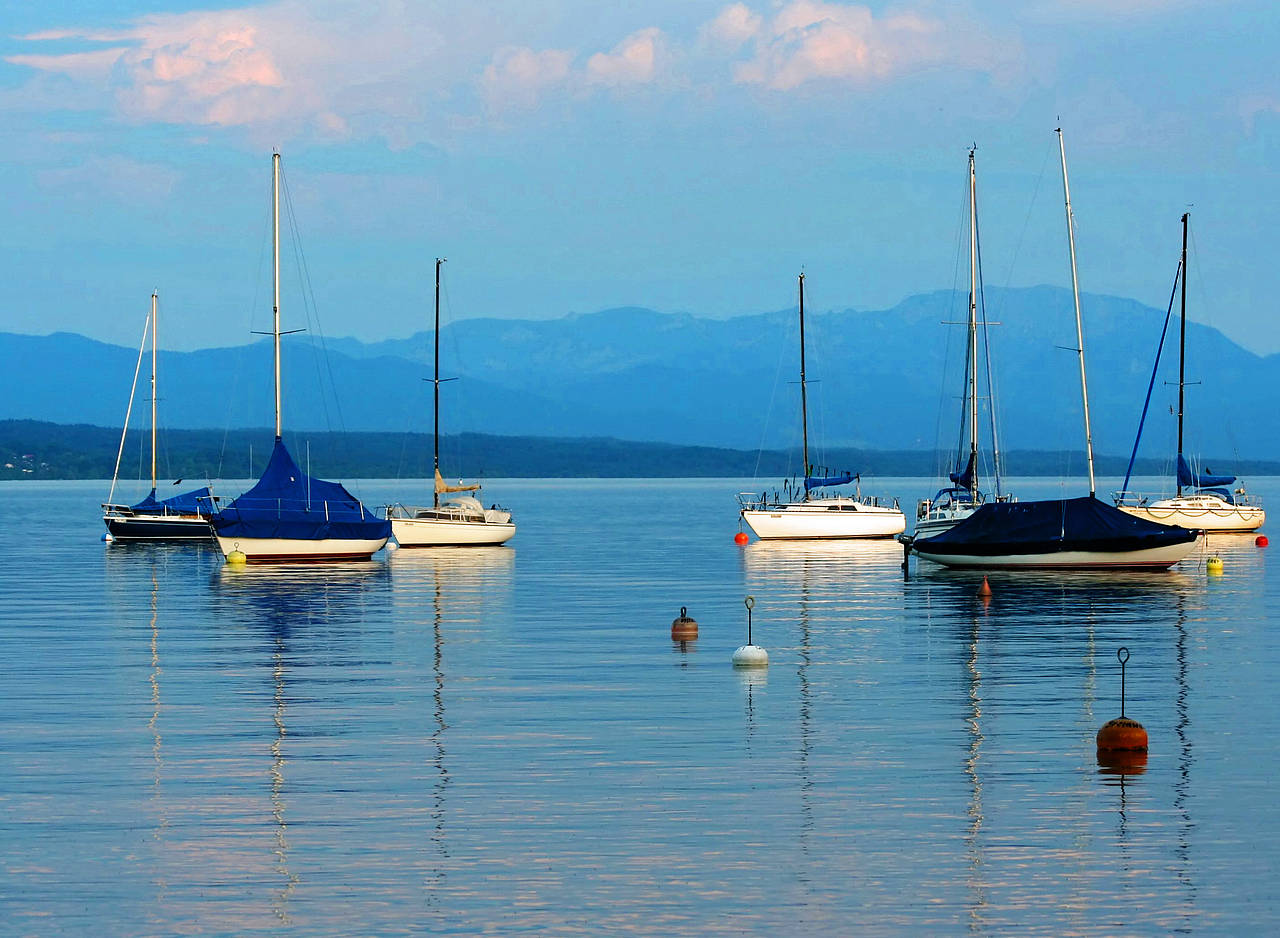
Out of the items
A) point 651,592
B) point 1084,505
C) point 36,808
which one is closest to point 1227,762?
point 36,808

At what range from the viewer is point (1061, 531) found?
66.9 m

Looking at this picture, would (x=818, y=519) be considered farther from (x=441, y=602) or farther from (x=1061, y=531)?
(x=441, y=602)

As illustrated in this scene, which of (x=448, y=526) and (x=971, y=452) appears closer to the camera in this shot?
(x=971, y=452)

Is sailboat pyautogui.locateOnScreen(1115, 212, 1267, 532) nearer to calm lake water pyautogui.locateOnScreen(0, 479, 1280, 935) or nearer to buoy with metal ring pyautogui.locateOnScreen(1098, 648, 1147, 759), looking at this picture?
calm lake water pyautogui.locateOnScreen(0, 479, 1280, 935)

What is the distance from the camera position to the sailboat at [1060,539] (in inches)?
2635

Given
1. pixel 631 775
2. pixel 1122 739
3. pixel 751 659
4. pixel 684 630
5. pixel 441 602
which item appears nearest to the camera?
pixel 631 775

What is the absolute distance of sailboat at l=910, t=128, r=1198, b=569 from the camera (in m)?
66.9

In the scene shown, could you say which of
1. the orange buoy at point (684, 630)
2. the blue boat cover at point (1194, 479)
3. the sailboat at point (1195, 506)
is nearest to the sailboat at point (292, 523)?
the orange buoy at point (684, 630)

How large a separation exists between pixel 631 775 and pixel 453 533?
70.2 metres

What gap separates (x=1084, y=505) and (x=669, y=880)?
173ft

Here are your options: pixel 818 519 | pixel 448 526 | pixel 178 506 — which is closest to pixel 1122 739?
pixel 448 526

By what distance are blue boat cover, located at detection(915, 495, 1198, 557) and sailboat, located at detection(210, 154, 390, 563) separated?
84.3 ft

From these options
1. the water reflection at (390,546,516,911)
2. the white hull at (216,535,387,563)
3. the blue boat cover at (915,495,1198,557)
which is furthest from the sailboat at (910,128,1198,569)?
the white hull at (216,535,387,563)

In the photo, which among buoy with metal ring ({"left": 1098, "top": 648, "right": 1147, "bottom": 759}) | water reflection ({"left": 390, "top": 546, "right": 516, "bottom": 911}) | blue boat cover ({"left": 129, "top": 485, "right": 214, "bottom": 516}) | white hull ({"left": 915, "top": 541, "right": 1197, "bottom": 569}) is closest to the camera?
water reflection ({"left": 390, "top": 546, "right": 516, "bottom": 911})
